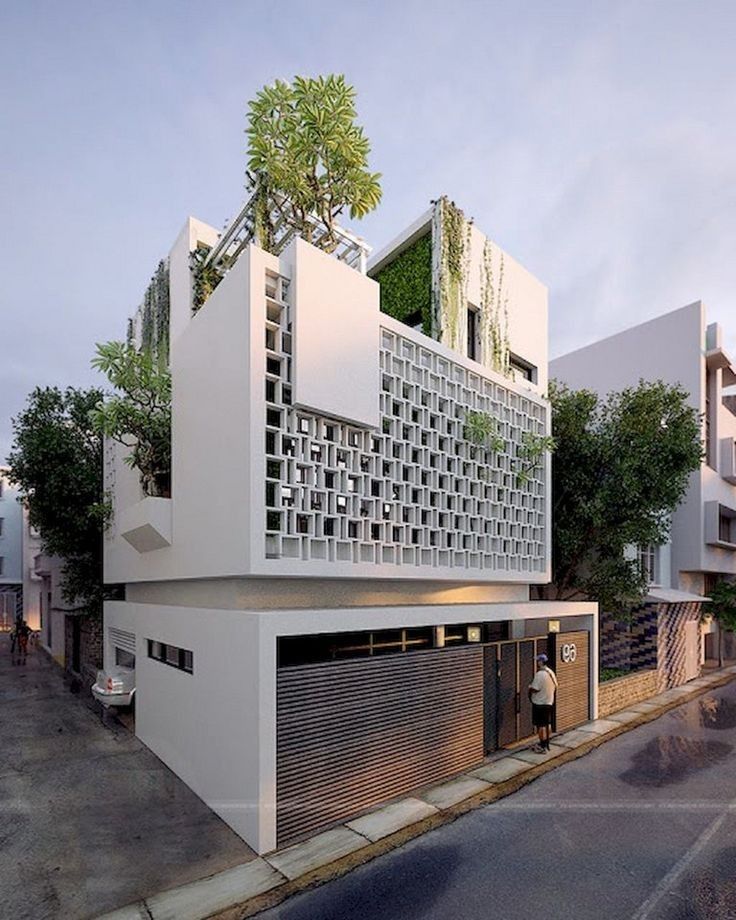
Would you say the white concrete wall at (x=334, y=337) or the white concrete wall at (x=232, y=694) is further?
the white concrete wall at (x=334, y=337)

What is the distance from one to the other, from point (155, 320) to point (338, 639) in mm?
14206

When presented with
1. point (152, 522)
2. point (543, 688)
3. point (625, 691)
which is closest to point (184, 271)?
point (152, 522)

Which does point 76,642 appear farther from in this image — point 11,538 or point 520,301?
point 11,538

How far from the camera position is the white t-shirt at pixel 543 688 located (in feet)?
37.1

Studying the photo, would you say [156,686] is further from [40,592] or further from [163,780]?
[40,592]

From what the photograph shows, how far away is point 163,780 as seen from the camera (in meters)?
9.91

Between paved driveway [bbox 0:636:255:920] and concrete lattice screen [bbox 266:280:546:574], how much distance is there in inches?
155

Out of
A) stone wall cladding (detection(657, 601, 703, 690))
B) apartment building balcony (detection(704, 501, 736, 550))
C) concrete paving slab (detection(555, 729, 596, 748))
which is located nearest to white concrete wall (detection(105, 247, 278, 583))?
concrete paving slab (detection(555, 729, 596, 748))

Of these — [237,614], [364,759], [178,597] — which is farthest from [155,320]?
[364,759]

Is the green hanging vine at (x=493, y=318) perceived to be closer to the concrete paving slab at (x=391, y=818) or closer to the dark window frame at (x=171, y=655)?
the dark window frame at (x=171, y=655)

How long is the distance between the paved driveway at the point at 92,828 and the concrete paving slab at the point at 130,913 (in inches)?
5.4

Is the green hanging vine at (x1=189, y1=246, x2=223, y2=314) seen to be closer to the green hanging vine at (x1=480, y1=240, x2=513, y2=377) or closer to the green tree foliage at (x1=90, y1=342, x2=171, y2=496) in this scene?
the green tree foliage at (x1=90, y1=342, x2=171, y2=496)

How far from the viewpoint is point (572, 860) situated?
23.8 ft

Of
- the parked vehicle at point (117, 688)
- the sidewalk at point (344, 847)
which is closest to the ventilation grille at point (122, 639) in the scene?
the parked vehicle at point (117, 688)
